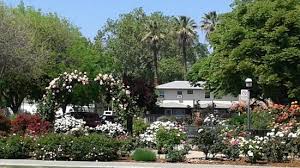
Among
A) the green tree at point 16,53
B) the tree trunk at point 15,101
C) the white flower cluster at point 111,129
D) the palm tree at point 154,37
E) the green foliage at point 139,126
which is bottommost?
the white flower cluster at point 111,129

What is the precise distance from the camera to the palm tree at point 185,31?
330ft

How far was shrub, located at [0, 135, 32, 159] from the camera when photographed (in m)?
24.2

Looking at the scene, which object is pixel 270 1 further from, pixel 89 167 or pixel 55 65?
pixel 89 167

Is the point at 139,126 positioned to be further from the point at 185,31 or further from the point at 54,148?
the point at 185,31

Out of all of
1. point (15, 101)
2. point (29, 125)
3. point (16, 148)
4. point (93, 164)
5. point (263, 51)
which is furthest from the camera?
point (15, 101)

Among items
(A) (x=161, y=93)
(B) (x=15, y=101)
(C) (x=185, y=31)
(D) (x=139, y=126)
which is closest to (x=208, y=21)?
(C) (x=185, y=31)

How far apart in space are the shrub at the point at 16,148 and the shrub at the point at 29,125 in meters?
3.58

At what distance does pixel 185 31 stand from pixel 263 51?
184ft

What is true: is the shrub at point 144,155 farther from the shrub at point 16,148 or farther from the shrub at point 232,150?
the shrub at point 16,148

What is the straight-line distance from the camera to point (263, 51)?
44562 millimetres

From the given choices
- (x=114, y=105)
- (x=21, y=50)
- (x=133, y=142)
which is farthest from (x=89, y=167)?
(x=21, y=50)

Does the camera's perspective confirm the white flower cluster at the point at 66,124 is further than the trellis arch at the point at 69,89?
No

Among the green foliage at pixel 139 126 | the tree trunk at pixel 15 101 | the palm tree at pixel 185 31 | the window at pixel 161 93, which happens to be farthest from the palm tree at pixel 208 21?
the green foliage at pixel 139 126

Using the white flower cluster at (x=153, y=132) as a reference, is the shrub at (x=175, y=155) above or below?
below
